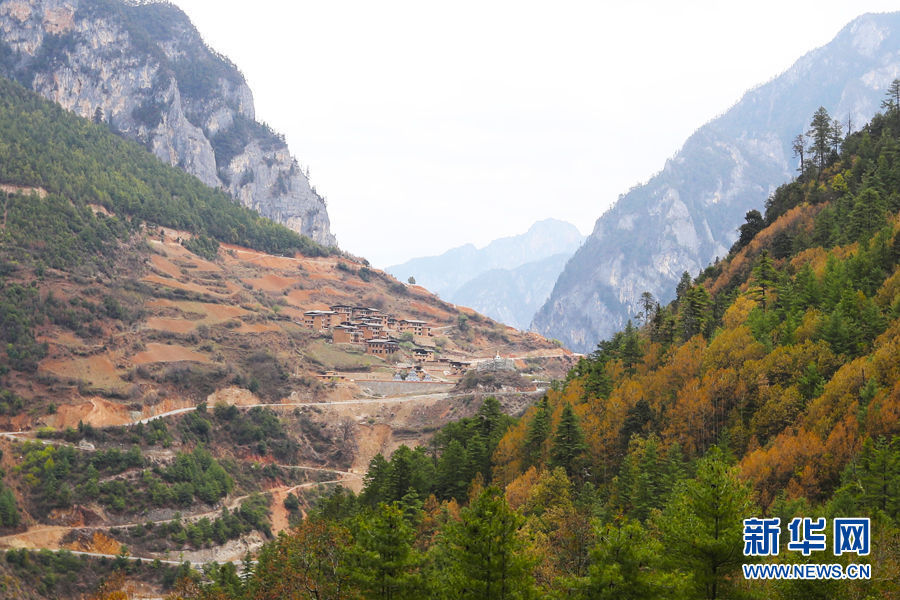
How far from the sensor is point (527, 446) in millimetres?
62438

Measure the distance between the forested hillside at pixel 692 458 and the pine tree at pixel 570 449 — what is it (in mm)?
189

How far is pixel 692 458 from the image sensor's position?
51.4 meters

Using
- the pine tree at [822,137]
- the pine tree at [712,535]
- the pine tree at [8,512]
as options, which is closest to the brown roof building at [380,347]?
the pine tree at [8,512]

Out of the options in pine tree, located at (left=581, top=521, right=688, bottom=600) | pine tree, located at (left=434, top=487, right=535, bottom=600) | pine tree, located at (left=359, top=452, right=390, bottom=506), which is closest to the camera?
pine tree, located at (left=581, top=521, right=688, bottom=600)

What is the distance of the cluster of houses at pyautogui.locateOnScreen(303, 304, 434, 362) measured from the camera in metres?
136

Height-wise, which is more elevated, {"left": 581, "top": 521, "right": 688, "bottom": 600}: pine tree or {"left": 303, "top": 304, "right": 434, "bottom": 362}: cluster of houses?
{"left": 303, "top": 304, "right": 434, "bottom": 362}: cluster of houses

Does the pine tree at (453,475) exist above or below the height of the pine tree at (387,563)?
above

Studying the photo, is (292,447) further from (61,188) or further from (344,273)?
(344,273)

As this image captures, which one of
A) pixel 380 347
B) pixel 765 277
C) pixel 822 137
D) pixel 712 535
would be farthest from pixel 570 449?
pixel 380 347

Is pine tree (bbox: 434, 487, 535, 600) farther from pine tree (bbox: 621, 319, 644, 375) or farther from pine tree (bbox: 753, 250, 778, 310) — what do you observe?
pine tree (bbox: 753, 250, 778, 310)

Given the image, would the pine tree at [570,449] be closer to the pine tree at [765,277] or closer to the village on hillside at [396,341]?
the pine tree at [765,277]

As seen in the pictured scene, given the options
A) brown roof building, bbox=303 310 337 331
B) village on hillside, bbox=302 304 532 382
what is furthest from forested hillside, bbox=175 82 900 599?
brown roof building, bbox=303 310 337 331

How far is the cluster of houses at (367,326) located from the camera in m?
136

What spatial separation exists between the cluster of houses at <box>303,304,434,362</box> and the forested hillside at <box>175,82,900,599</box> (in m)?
59.1
